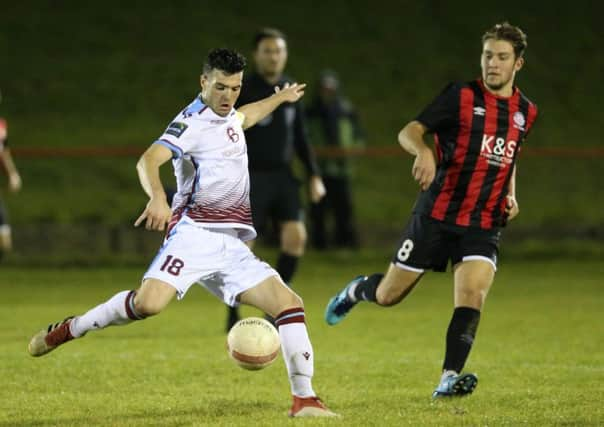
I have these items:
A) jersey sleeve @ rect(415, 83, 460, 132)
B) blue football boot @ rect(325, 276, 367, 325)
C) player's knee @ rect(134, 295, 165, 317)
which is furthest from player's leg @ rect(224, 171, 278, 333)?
player's knee @ rect(134, 295, 165, 317)

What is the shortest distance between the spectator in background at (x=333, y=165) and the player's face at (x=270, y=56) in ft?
20.3

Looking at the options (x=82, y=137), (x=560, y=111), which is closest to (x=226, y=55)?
(x=82, y=137)

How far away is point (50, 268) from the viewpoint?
15945 millimetres

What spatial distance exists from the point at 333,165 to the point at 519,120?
29.8 ft

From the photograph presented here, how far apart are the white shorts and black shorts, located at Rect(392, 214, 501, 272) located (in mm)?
1267

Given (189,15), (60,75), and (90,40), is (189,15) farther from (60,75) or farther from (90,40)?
(60,75)

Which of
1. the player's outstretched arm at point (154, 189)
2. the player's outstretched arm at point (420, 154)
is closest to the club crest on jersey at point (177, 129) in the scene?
the player's outstretched arm at point (154, 189)

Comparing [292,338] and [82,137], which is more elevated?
[292,338]

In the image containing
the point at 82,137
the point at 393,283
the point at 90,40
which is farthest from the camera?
the point at 90,40

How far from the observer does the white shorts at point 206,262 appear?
20.8 feet

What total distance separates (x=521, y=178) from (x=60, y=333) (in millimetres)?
10592

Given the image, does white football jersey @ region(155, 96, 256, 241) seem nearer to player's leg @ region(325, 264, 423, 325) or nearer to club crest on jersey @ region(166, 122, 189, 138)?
club crest on jersey @ region(166, 122, 189, 138)

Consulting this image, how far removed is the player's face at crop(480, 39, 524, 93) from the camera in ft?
23.5

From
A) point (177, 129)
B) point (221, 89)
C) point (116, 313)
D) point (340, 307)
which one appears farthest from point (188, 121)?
point (340, 307)
